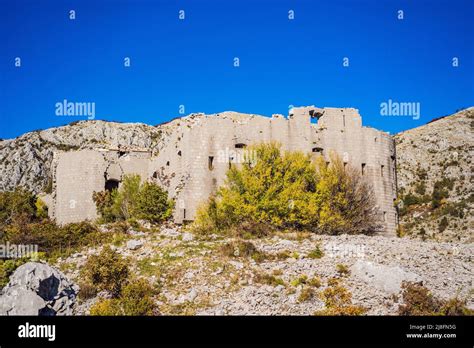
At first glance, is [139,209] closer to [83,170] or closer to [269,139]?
[83,170]

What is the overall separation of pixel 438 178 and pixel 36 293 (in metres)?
63.3

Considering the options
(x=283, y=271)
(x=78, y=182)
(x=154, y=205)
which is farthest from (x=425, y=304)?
(x=78, y=182)

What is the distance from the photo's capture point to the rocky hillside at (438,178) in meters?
58.8

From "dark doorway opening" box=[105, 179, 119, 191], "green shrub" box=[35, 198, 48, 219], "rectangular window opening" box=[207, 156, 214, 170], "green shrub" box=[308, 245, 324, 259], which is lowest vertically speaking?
"green shrub" box=[308, 245, 324, 259]

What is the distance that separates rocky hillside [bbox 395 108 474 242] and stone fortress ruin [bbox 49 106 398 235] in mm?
16832

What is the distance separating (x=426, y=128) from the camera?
85.4 m

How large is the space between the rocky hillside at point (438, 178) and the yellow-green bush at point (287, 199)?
68.2 feet

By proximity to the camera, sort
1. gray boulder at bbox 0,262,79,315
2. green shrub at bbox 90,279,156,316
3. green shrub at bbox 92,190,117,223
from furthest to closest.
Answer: green shrub at bbox 92,190,117,223
green shrub at bbox 90,279,156,316
gray boulder at bbox 0,262,79,315

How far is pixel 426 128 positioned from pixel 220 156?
186 ft

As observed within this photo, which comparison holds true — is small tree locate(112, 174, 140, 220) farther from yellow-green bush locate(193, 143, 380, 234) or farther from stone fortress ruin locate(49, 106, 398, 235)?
yellow-green bush locate(193, 143, 380, 234)

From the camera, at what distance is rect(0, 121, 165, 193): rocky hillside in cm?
7893

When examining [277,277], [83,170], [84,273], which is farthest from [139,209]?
[277,277]

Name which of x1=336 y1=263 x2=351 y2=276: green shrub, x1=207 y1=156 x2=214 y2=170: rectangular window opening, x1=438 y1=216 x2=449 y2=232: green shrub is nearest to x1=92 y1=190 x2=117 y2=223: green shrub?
x1=207 y1=156 x2=214 y2=170: rectangular window opening

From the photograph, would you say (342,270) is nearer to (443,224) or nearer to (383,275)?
(383,275)
